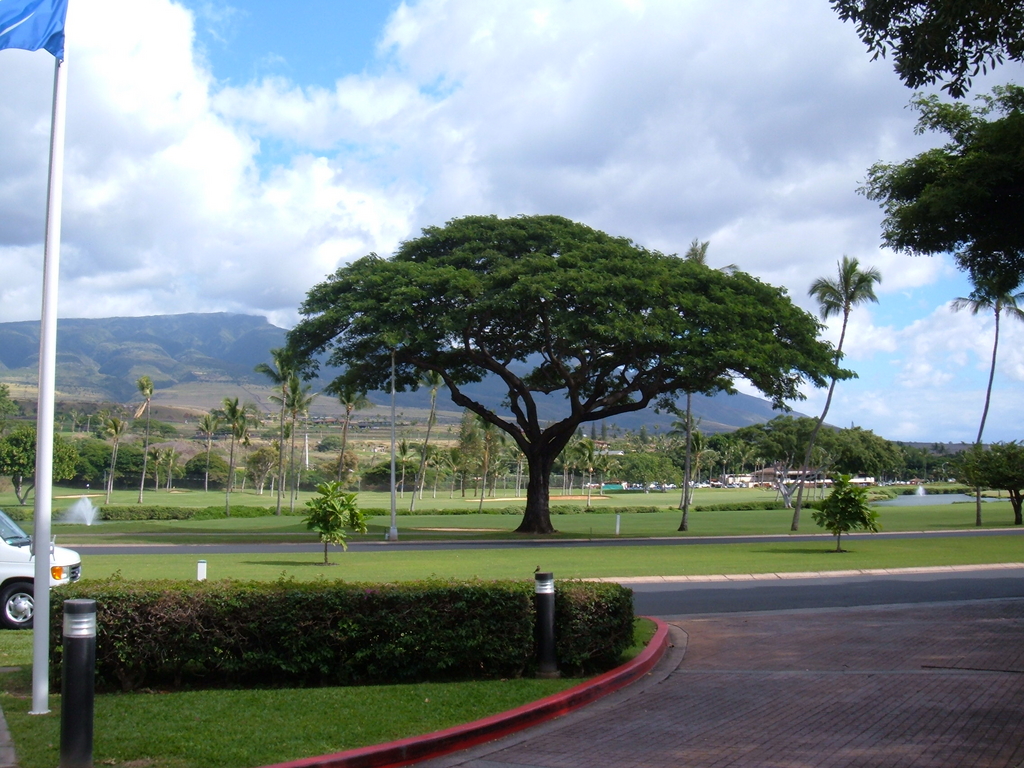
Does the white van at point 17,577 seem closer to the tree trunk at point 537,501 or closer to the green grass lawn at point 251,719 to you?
the green grass lawn at point 251,719

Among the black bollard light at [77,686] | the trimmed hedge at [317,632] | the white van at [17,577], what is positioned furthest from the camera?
the white van at [17,577]

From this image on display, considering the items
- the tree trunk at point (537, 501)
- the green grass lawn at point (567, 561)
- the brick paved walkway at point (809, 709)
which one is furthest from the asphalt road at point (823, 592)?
the tree trunk at point (537, 501)

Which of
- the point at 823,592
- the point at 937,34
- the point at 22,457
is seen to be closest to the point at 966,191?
the point at 937,34

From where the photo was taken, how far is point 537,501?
42469 millimetres

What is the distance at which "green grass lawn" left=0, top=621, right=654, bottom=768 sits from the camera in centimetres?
636

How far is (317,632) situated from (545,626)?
2.18m

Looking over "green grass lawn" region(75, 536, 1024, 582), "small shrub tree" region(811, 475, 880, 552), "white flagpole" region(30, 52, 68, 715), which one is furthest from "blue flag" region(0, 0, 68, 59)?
"small shrub tree" region(811, 475, 880, 552)

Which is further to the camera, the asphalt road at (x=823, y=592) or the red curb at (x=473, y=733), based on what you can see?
the asphalt road at (x=823, y=592)

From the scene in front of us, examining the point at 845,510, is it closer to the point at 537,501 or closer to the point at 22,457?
the point at 537,501

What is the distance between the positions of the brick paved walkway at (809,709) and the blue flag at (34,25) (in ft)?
23.0

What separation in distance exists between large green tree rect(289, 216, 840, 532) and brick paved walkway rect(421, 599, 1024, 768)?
22.5m

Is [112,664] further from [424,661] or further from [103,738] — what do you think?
[424,661]

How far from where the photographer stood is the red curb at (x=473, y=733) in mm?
6285

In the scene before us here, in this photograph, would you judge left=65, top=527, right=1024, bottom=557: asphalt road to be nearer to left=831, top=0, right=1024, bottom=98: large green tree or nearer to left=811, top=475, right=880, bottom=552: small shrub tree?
left=811, top=475, right=880, bottom=552: small shrub tree
